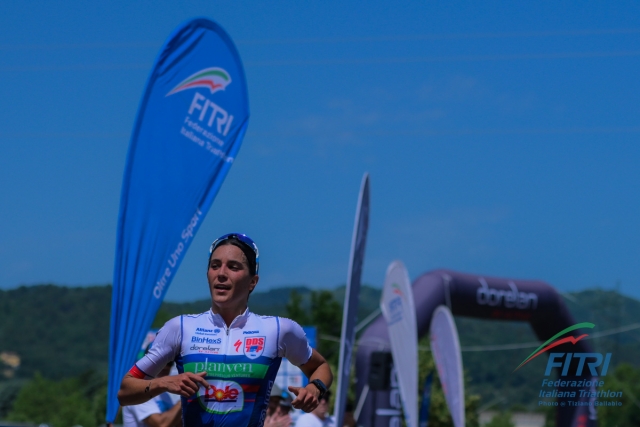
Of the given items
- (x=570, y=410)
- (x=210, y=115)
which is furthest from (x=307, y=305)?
(x=210, y=115)

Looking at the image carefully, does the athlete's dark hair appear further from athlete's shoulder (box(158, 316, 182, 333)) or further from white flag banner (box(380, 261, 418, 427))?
white flag banner (box(380, 261, 418, 427))

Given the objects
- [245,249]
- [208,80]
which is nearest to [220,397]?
[245,249]

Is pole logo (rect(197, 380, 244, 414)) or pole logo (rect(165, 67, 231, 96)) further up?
pole logo (rect(165, 67, 231, 96))

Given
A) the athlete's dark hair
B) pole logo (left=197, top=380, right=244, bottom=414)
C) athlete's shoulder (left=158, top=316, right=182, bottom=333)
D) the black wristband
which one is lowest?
pole logo (left=197, top=380, right=244, bottom=414)

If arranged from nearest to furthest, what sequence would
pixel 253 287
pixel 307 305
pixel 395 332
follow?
1. pixel 253 287
2. pixel 395 332
3. pixel 307 305

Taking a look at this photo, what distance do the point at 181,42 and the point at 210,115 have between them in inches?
27.6

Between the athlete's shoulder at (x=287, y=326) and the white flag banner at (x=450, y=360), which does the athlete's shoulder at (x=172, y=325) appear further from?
the white flag banner at (x=450, y=360)

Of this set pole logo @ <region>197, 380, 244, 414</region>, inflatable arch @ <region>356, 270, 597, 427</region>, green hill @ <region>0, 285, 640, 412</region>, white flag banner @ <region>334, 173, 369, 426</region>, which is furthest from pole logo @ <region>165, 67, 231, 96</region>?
green hill @ <region>0, 285, 640, 412</region>

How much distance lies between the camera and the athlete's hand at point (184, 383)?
11.2 feet

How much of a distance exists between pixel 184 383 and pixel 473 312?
15475 millimetres

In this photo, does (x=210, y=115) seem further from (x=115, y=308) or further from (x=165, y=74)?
(x=115, y=308)

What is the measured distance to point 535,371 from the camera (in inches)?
2781

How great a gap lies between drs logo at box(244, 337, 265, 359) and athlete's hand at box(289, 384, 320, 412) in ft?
0.68

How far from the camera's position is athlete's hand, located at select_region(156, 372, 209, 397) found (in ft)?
11.2
